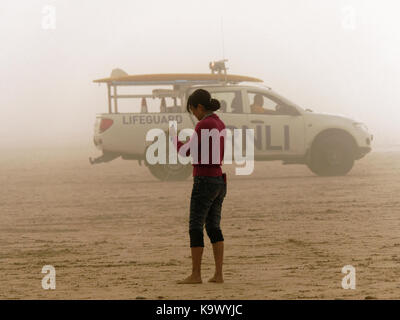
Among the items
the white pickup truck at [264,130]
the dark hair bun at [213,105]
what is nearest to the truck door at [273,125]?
the white pickup truck at [264,130]

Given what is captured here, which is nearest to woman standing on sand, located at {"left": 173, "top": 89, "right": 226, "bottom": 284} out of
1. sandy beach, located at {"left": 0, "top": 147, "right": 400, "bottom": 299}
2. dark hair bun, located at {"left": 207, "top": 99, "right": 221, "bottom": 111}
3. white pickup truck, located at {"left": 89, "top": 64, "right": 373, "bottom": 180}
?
dark hair bun, located at {"left": 207, "top": 99, "right": 221, "bottom": 111}

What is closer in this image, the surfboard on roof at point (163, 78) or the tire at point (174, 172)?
the tire at point (174, 172)

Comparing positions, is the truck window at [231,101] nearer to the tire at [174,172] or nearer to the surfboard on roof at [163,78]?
the surfboard on roof at [163,78]

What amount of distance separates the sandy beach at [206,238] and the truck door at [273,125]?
0.64 meters

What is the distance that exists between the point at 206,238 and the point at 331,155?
9032mm

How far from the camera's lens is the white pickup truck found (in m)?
20.2

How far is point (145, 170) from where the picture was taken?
26297mm

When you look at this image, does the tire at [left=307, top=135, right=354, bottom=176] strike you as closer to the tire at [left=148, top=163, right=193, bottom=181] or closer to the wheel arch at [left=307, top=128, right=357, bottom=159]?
the wheel arch at [left=307, top=128, right=357, bottom=159]

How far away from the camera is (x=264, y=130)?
797 inches

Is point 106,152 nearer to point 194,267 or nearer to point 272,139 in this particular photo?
point 272,139

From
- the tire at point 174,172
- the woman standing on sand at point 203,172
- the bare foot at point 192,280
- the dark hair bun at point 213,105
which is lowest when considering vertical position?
the tire at point 174,172

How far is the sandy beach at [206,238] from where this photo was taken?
862cm

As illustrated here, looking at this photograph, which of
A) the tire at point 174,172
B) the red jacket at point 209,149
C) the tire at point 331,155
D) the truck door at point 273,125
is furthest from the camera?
the tire at point 331,155
